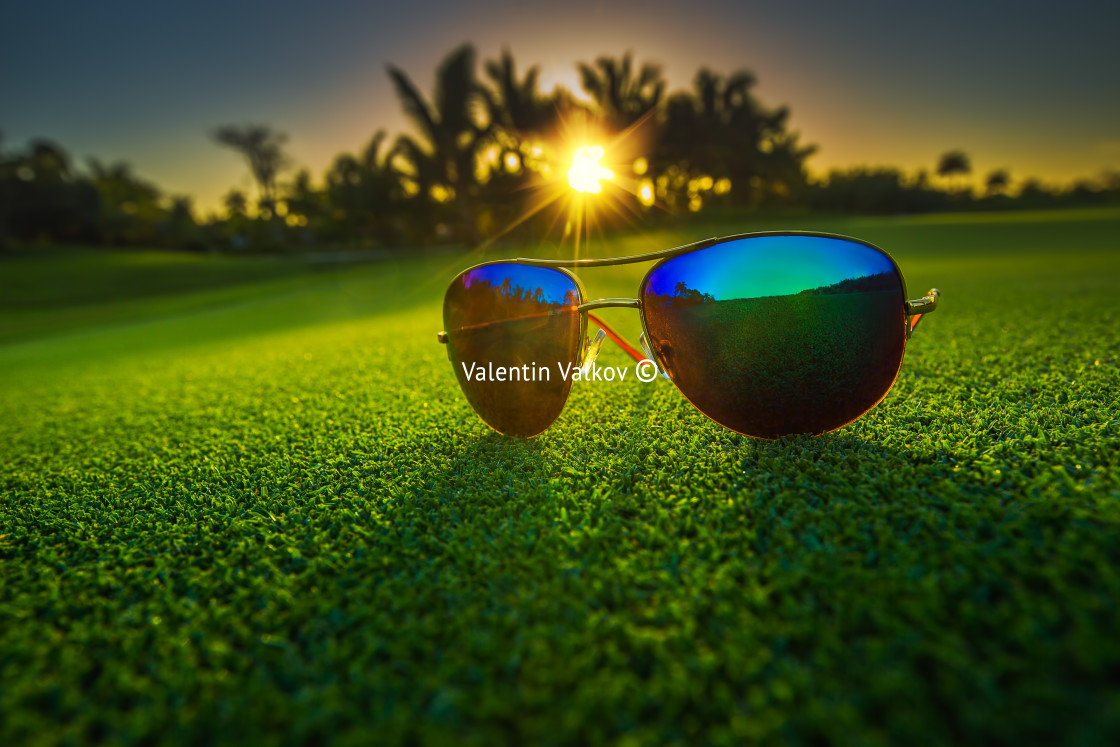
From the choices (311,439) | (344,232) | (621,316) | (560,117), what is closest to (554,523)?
(311,439)

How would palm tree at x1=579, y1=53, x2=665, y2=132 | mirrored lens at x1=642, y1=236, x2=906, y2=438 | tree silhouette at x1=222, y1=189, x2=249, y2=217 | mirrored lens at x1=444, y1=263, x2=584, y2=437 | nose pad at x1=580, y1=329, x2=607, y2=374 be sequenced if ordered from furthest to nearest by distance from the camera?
tree silhouette at x1=222, y1=189, x2=249, y2=217 → palm tree at x1=579, y1=53, x2=665, y2=132 → nose pad at x1=580, y1=329, x2=607, y2=374 → mirrored lens at x1=444, y1=263, x2=584, y2=437 → mirrored lens at x1=642, y1=236, x2=906, y2=438

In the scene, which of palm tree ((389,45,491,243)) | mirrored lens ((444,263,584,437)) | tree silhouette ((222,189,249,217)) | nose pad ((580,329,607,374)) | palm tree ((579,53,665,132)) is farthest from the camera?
tree silhouette ((222,189,249,217))

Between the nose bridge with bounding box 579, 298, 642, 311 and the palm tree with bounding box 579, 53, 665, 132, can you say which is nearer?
the nose bridge with bounding box 579, 298, 642, 311

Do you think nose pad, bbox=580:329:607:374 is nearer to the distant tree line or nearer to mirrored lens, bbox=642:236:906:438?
mirrored lens, bbox=642:236:906:438

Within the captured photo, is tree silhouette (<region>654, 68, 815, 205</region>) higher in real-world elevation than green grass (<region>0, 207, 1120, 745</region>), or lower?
higher

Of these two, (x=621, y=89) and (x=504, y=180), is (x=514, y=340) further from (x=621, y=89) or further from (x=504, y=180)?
(x=621, y=89)

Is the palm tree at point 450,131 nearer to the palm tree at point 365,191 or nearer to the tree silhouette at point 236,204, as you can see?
the palm tree at point 365,191

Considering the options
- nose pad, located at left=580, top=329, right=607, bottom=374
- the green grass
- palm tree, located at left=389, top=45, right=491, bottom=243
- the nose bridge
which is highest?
palm tree, located at left=389, top=45, right=491, bottom=243

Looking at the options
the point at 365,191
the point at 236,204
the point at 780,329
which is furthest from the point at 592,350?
the point at 236,204

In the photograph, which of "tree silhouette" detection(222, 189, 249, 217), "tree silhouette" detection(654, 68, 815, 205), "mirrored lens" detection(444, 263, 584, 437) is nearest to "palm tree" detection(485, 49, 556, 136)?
"tree silhouette" detection(654, 68, 815, 205)
